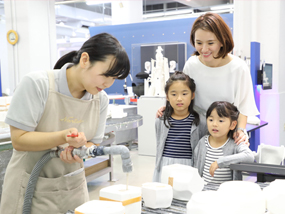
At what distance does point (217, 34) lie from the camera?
1865 millimetres

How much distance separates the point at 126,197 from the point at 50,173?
0.44m

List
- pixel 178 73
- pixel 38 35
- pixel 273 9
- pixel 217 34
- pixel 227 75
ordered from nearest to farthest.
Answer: pixel 217 34 < pixel 227 75 < pixel 178 73 < pixel 273 9 < pixel 38 35

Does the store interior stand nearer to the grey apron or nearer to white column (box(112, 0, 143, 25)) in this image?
white column (box(112, 0, 143, 25))

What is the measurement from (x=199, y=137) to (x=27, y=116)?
1.26 meters

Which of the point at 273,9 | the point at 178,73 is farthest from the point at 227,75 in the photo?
the point at 273,9

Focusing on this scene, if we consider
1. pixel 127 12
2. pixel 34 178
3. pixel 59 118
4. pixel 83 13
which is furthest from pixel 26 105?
pixel 83 13

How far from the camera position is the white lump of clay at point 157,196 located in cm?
Result: 132

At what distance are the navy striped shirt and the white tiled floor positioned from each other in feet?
6.02

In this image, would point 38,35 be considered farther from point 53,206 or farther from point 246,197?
point 246,197

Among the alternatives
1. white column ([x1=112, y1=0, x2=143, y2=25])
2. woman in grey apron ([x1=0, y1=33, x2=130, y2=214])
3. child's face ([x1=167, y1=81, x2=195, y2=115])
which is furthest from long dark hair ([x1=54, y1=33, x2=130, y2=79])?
white column ([x1=112, y1=0, x2=143, y2=25])

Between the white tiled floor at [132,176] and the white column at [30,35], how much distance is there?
2430mm

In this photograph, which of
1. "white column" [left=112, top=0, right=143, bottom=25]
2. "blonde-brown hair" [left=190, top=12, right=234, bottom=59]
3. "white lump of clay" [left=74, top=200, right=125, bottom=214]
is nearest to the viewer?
"white lump of clay" [left=74, top=200, right=125, bottom=214]

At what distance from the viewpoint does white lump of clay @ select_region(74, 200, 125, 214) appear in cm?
106

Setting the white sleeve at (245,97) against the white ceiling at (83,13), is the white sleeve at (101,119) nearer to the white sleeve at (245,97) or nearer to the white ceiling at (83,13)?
the white sleeve at (245,97)
